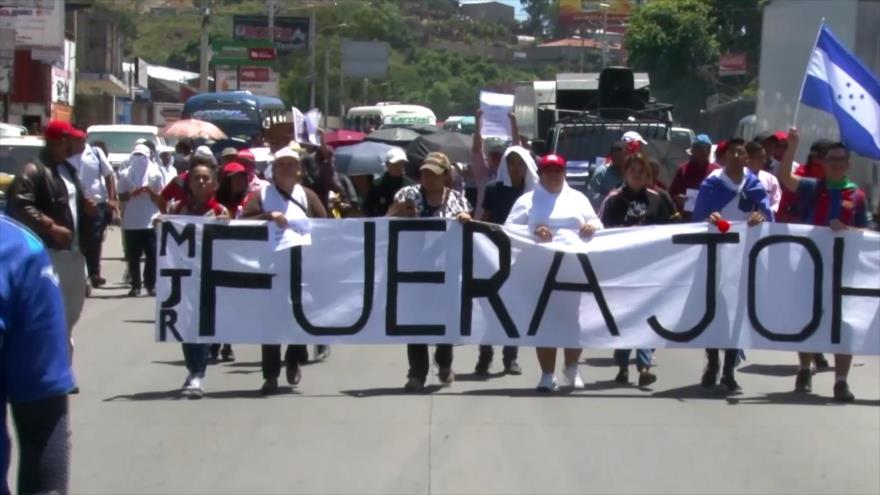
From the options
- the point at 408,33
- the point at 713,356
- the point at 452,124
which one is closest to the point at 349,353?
the point at 713,356

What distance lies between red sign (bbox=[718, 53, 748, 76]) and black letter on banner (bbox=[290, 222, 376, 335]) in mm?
51615

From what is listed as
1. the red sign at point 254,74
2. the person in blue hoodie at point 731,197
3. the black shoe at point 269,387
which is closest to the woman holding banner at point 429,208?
the black shoe at point 269,387

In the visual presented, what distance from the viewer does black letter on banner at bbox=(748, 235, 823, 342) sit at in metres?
10.7

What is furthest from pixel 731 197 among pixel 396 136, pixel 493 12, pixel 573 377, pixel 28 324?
pixel 493 12

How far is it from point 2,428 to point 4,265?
1.36 ft

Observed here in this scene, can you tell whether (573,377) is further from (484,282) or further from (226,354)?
(226,354)

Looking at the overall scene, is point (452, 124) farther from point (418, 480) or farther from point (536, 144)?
point (418, 480)

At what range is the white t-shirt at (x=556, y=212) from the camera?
10633 millimetres

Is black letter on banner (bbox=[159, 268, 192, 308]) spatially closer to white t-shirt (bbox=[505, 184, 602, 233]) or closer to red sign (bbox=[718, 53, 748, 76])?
white t-shirt (bbox=[505, 184, 602, 233])

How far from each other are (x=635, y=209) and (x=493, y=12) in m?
141

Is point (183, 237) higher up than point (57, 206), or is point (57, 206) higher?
point (57, 206)

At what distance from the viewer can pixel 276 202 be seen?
35.3 ft

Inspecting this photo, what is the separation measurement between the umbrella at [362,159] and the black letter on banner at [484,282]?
736cm

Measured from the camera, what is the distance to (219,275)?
10.7m
